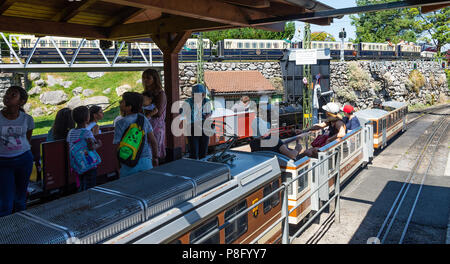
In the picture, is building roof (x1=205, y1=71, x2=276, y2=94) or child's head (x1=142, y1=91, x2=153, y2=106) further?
building roof (x1=205, y1=71, x2=276, y2=94)

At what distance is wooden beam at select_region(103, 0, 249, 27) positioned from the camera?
405 cm

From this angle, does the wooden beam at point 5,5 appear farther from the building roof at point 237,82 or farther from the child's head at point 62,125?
the building roof at point 237,82

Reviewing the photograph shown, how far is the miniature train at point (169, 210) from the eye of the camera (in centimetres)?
256

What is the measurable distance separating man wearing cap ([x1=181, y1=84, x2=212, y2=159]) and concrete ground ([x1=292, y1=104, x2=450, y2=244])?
7.65ft

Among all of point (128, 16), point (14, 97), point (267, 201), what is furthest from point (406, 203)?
point (14, 97)

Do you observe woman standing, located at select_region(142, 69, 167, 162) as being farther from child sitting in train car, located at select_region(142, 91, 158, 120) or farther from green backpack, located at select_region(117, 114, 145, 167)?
green backpack, located at select_region(117, 114, 145, 167)

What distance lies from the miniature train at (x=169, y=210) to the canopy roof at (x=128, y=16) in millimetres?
2118

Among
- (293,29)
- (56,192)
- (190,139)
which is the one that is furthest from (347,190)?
(293,29)

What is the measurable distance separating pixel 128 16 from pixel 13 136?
3.15 m

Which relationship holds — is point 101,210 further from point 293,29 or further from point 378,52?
point 293,29

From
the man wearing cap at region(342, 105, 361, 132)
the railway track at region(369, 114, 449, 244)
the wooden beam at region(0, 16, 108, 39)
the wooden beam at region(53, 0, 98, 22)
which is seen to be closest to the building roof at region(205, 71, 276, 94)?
the railway track at region(369, 114, 449, 244)

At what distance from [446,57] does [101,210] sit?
56539 millimetres

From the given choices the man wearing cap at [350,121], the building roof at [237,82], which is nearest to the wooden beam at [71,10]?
the man wearing cap at [350,121]

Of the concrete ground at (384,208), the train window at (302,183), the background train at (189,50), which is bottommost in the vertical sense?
the concrete ground at (384,208)
